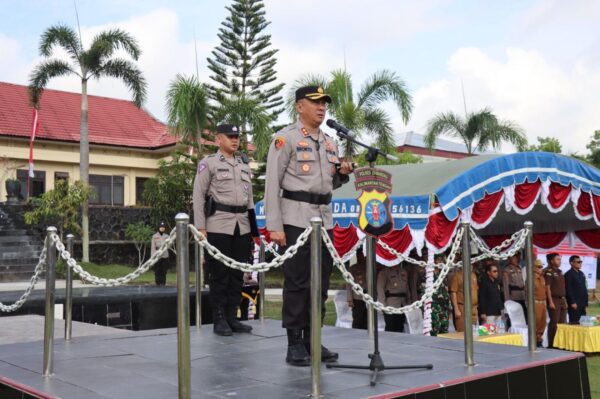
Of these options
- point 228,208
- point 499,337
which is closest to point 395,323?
point 499,337

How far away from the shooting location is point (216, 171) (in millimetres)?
5762

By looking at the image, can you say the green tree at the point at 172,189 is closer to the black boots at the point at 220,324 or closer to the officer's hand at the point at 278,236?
the black boots at the point at 220,324

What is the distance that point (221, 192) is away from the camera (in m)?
5.74

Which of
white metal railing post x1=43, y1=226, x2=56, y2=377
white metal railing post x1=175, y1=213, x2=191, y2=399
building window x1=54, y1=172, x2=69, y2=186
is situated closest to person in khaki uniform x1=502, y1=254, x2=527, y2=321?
white metal railing post x1=43, y1=226, x2=56, y2=377

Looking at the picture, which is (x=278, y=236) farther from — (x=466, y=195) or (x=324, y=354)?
(x=466, y=195)

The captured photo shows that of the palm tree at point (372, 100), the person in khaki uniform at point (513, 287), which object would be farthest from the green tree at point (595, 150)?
the person in khaki uniform at point (513, 287)

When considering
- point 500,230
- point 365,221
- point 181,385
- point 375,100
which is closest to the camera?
point 181,385

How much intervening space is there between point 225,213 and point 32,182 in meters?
21.9

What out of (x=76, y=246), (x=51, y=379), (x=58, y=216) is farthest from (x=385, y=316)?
(x=76, y=246)

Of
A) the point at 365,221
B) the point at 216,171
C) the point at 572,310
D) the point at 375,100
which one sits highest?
the point at 375,100

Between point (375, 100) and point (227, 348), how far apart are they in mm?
15374

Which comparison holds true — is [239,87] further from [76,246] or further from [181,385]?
[181,385]

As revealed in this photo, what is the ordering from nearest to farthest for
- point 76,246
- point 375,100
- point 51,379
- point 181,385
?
point 181,385, point 51,379, point 375,100, point 76,246

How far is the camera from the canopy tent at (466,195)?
859 centimetres
